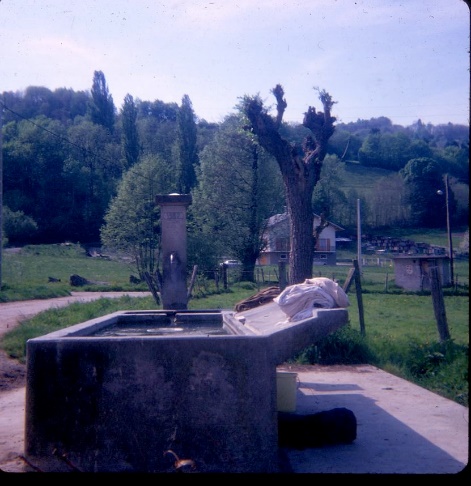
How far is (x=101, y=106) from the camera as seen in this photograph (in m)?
60.4

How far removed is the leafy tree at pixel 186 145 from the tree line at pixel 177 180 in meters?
0.09

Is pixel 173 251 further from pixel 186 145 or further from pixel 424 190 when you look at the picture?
pixel 186 145

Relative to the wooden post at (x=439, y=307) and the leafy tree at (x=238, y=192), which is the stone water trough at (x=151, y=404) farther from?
the leafy tree at (x=238, y=192)

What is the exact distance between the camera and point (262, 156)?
3550 centimetres

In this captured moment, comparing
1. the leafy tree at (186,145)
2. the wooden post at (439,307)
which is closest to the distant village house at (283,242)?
the leafy tree at (186,145)

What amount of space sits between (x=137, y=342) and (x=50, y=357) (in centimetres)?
73

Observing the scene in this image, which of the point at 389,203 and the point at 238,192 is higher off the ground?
the point at 238,192

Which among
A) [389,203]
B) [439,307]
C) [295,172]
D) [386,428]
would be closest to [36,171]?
[389,203]

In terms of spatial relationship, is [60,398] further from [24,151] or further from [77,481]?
[24,151]

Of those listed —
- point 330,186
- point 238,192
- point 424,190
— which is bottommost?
point 424,190

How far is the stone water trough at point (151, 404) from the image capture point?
4484mm

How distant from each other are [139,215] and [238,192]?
6502 mm

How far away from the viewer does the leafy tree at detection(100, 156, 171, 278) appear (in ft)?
117

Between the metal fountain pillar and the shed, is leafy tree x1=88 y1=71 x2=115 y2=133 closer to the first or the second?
the shed
